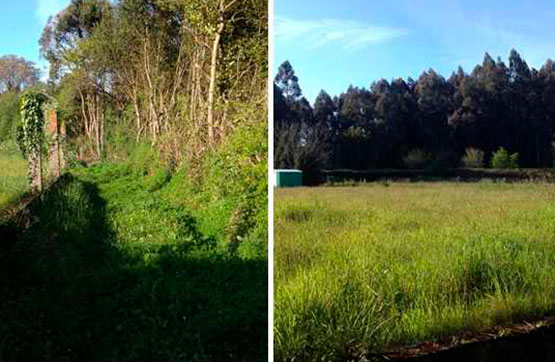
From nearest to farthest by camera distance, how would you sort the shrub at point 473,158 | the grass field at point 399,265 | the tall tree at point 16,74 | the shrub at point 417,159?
the grass field at point 399,265 < the tall tree at point 16,74 < the shrub at point 417,159 < the shrub at point 473,158

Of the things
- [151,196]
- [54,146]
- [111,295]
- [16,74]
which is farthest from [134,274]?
[16,74]

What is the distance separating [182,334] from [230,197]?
69 centimetres

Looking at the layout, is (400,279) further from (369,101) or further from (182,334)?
(182,334)

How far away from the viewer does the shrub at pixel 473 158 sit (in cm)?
362

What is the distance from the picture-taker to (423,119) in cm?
346

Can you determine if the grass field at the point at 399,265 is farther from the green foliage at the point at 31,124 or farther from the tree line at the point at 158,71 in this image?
the green foliage at the point at 31,124

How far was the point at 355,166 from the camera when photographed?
323cm

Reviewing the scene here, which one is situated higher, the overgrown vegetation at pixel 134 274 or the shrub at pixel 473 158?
the shrub at pixel 473 158

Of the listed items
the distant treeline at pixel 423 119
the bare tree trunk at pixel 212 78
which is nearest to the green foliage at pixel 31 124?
the bare tree trunk at pixel 212 78

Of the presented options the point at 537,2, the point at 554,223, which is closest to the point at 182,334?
the point at 554,223

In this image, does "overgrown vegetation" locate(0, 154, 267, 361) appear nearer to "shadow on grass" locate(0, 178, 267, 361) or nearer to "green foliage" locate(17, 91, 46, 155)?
"shadow on grass" locate(0, 178, 267, 361)

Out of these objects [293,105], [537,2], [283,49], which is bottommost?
[293,105]

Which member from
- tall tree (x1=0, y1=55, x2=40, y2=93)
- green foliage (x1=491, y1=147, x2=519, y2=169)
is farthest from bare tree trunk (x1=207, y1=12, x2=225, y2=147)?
green foliage (x1=491, y1=147, x2=519, y2=169)

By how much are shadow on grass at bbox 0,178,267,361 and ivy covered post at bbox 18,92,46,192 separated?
118 millimetres
